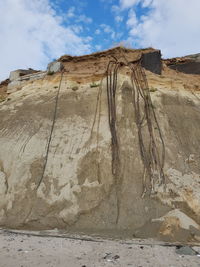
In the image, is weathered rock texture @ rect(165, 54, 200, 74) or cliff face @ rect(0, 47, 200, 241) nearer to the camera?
cliff face @ rect(0, 47, 200, 241)

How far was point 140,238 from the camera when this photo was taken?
8273mm

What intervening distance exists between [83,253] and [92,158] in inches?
154

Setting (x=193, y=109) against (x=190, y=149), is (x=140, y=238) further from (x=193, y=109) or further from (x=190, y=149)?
(x=193, y=109)

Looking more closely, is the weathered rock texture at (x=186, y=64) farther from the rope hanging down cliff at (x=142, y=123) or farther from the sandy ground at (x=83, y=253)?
the sandy ground at (x=83, y=253)

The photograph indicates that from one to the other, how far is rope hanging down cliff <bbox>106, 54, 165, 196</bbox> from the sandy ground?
7.84 feet

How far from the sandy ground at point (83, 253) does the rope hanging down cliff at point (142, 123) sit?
7.84 feet

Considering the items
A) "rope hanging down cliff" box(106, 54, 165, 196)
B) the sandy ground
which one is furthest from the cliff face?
the sandy ground

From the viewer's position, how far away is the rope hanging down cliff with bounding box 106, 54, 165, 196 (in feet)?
32.8

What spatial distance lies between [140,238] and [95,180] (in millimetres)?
2258

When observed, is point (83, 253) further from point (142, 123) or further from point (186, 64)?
point (186, 64)

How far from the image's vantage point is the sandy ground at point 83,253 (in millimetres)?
6133

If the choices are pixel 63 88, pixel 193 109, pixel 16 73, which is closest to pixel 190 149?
pixel 193 109

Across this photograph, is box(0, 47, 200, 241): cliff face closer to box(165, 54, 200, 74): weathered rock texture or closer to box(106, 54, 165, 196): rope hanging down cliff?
box(106, 54, 165, 196): rope hanging down cliff

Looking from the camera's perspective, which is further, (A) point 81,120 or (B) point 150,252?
(A) point 81,120
